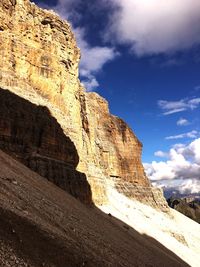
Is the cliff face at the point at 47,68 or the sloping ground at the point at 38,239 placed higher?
the cliff face at the point at 47,68

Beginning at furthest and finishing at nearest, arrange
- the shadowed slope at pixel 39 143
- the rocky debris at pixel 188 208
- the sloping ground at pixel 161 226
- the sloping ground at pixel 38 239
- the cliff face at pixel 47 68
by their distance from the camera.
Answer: the rocky debris at pixel 188 208, the sloping ground at pixel 161 226, the cliff face at pixel 47 68, the shadowed slope at pixel 39 143, the sloping ground at pixel 38 239

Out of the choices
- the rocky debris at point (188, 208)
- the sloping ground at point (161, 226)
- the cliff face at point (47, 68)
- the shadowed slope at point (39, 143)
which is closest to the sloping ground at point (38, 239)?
the shadowed slope at point (39, 143)

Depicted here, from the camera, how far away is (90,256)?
21609mm

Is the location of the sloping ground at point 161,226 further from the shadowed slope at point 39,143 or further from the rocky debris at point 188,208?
the rocky debris at point 188,208

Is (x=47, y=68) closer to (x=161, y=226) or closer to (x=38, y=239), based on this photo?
(x=161, y=226)

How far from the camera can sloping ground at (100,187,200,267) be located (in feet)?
195

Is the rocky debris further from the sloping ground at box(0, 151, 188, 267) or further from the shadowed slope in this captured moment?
the sloping ground at box(0, 151, 188, 267)

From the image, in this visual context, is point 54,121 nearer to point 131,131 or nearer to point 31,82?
point 31,82

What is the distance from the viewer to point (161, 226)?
253 feet

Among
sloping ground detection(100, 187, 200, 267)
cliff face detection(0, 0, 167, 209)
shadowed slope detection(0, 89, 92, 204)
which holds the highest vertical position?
cliff face detection(0, 0, 167, 209)

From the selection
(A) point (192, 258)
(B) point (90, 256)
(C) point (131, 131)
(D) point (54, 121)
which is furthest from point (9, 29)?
(C) point (131, 131)

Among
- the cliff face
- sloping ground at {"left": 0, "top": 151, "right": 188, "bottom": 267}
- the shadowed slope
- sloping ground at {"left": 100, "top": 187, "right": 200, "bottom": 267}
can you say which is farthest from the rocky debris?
sloping ground at {"left": 0, "top": 151, "right": 188, "bottom": 267}

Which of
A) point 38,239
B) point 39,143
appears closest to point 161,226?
point 39,143

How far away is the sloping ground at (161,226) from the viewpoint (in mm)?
59541
